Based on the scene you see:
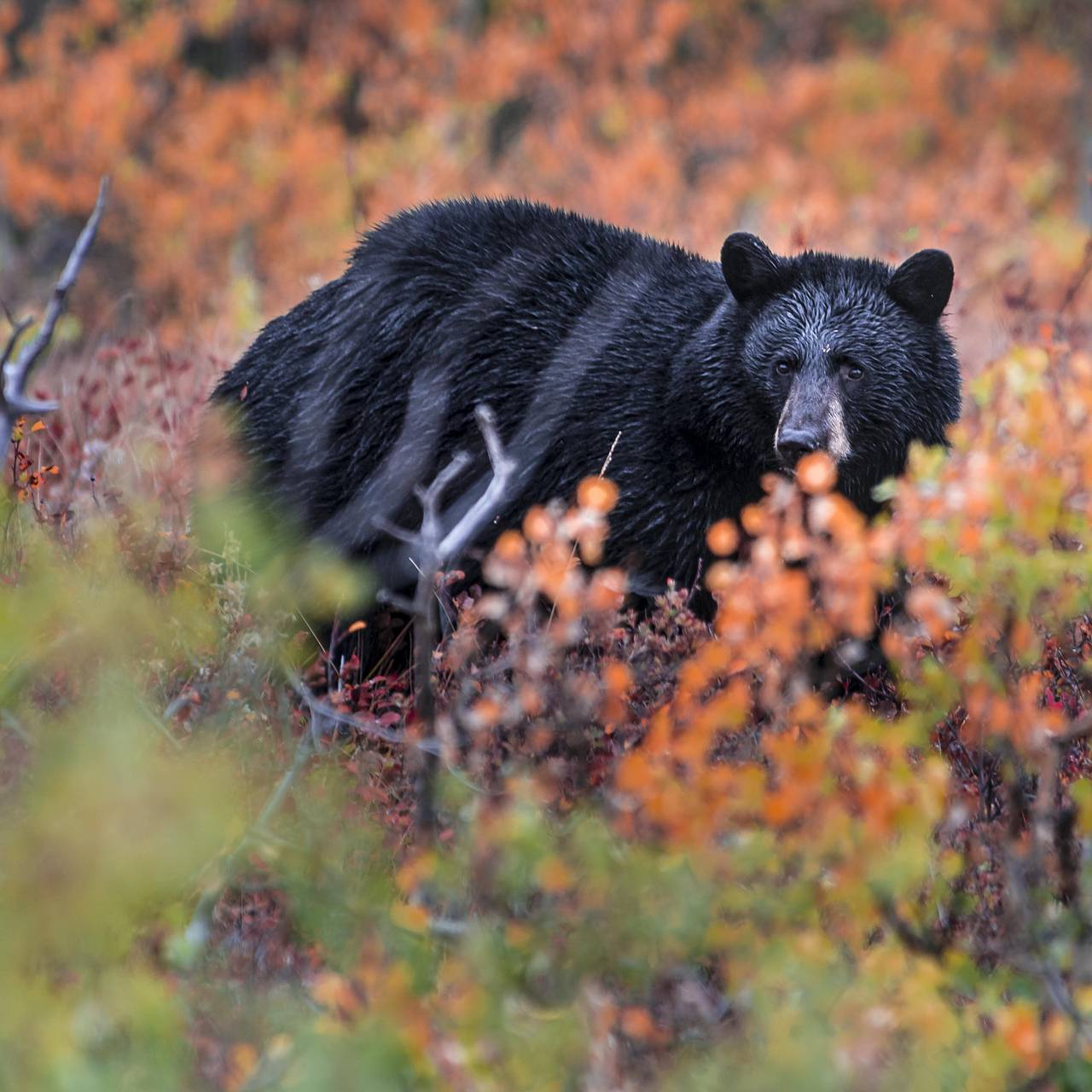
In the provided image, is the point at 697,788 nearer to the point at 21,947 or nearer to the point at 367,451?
the point at 21,947

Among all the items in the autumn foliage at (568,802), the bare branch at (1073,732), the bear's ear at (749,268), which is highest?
the bear's ear at (749,268)

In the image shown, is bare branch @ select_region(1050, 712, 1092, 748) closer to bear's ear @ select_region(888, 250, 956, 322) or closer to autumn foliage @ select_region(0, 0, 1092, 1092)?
autumn foliage @ select_region(0, 0, 1092, 1092)

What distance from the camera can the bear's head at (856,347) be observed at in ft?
16.4

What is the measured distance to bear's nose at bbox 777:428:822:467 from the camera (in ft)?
15.1

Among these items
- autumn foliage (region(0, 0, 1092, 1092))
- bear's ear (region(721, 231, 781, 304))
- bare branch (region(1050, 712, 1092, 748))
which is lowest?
autumn foliage (region(0, 0, 1092, 1092))

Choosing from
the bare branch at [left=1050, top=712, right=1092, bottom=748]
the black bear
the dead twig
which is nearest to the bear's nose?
the black bear

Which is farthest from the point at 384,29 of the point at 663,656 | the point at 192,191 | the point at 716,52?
the point at 663,656

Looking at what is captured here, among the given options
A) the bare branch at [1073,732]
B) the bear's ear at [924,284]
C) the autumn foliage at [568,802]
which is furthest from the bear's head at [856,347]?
the bare branch at [1073,732]

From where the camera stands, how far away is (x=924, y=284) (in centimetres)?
507

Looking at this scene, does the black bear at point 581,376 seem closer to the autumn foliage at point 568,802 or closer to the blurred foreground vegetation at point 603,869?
the autumn foliage at point 568,802

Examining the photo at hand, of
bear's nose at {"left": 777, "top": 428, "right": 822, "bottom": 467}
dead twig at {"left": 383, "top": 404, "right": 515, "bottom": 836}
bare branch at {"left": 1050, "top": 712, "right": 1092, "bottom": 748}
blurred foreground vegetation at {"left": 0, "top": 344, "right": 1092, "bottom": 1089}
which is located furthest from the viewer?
bear's nose at {"left": 777, "top": 428, "right": 822, "bottom": 467}

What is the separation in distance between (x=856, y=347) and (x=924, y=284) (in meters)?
0.34

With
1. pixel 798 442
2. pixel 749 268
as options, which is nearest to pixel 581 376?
pixel 749 268

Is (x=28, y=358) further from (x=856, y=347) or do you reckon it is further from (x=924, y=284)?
(x=924, y=284)
